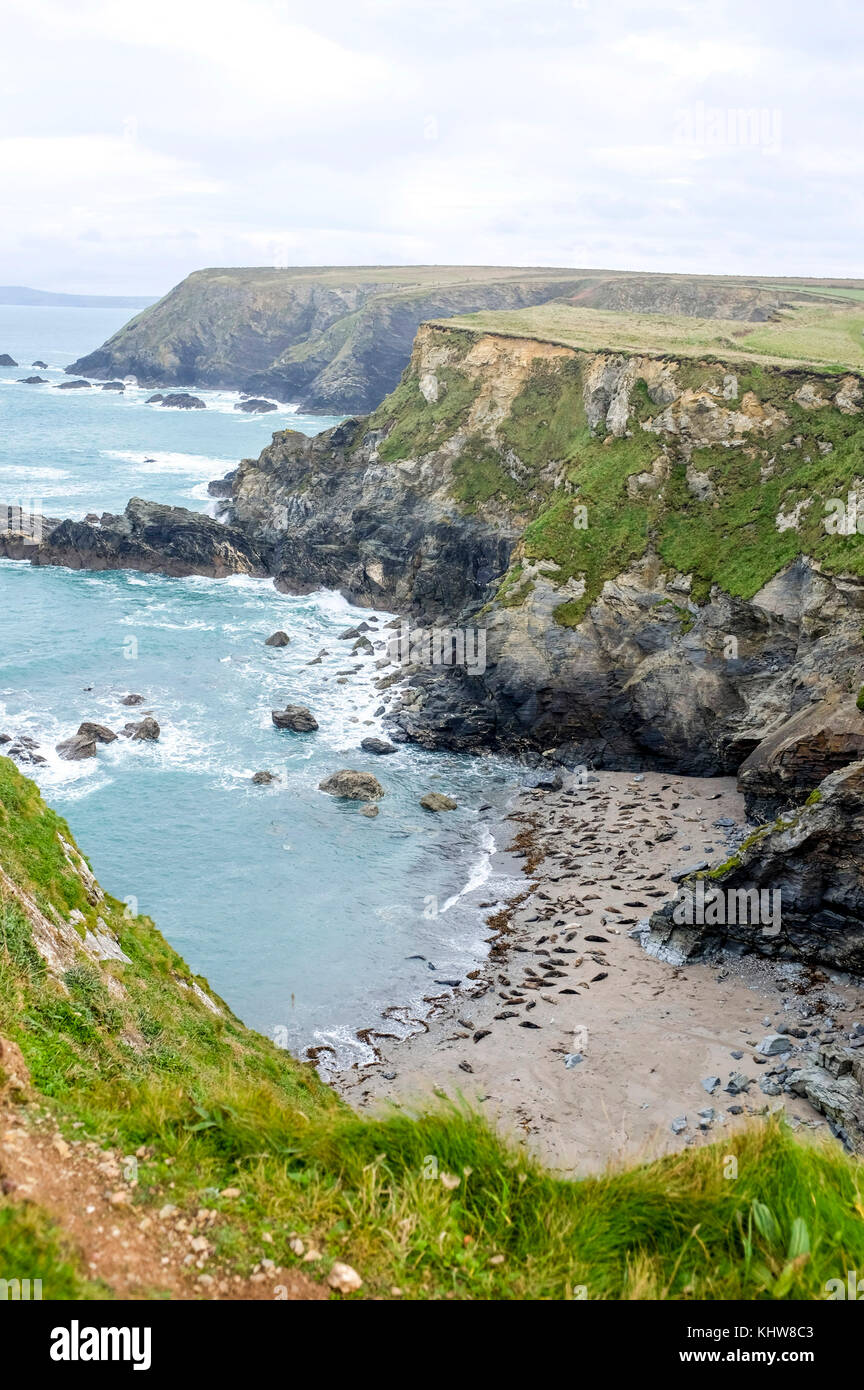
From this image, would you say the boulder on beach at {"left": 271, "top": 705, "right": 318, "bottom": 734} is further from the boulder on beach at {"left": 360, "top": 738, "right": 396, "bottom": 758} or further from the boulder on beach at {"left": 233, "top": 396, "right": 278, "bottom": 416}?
the boulder on beach at {"left": 233, "top": 396, "right": 278, "bottom": 416}

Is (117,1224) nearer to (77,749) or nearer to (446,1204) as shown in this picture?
(446,1204)

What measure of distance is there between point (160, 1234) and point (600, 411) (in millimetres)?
54988

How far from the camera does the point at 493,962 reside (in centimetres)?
2948

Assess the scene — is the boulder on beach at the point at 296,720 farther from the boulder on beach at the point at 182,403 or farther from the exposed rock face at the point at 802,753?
the boulder on beach at the point at 182,403

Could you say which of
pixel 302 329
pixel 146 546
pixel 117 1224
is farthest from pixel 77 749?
pixel 302 329

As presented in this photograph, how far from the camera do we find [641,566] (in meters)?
45.1

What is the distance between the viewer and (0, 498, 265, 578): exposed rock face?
70188 millimetres

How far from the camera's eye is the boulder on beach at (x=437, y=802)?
128ft

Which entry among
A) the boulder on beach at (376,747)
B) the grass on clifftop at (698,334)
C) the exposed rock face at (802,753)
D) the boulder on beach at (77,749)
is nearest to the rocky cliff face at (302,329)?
the grass on clifftop at (698,334)

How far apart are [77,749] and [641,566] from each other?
1168 inches

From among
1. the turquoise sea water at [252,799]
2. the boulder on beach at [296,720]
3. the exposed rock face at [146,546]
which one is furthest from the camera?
the exposed rock face at [146,546]

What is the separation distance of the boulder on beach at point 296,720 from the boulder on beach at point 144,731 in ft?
19.8

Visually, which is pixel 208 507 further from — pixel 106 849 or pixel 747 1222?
pixel 747 1222
